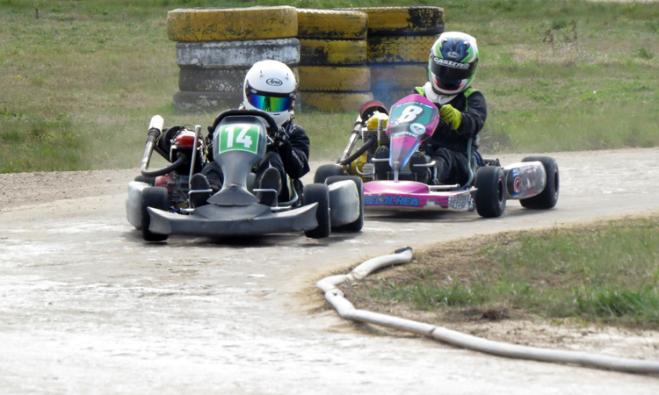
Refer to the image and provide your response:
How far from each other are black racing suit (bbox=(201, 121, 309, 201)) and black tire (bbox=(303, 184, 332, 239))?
1.45ft

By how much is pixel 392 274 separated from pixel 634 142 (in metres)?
9.65

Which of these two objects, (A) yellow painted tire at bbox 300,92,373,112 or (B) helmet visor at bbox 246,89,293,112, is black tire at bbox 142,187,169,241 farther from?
(A) yellow painted tire at bbox 300,92,373,112

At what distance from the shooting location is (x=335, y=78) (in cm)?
1792

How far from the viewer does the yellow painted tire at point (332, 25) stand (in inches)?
701

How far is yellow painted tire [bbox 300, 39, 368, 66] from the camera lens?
58.4 ft

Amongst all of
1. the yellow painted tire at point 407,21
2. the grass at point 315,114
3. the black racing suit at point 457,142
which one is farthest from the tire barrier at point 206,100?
the black racing suit at point 457,142

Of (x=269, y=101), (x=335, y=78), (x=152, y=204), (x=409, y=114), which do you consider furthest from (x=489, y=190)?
(x=335, y=78)

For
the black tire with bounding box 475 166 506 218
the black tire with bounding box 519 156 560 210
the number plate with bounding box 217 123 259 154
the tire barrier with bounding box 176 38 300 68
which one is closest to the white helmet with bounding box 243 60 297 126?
the number plate with bounding box 217 123 259 154

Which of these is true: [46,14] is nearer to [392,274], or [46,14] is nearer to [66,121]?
[66,121]

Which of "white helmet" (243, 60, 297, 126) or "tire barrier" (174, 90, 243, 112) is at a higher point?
"white helmet" (243, 60, 297, 126)

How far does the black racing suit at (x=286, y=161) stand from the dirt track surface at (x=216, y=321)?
38cm

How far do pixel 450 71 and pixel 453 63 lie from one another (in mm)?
59

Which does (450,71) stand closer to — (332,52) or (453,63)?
(453,63)

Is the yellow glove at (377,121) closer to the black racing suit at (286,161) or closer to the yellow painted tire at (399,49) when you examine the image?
the black racing suit at (286,161)
